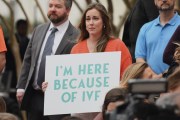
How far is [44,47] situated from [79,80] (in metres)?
0.91

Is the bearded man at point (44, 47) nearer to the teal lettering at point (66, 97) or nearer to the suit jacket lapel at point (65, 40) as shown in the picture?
the suit jacket lapel at point (65, 40)

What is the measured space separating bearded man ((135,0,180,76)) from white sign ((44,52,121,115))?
362 mm

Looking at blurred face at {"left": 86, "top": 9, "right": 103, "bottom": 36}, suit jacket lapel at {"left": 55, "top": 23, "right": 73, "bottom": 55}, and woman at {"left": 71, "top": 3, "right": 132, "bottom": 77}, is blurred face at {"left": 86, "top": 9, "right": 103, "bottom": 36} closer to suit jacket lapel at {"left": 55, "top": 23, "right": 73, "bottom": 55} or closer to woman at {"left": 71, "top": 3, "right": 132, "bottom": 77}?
woman at {"left": 71, "top": 3, "right": 132, "bottom": 77}

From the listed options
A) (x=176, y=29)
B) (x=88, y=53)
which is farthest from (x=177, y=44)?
(x=88, y=53)

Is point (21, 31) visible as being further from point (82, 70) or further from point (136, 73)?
point (136, 73)

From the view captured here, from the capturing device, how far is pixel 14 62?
61.6 ft

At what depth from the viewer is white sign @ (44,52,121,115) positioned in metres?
10.6

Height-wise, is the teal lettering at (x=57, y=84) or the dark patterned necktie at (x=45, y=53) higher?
the dark patterned necktie at (x=45, y=53)

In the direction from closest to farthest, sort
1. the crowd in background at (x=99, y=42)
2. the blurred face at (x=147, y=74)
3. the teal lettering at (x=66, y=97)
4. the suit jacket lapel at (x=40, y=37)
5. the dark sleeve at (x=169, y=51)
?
1. the blurred face at (x=147, y=74)
2. the dark sleeve at (x=169, y=51)
3. the crowd in background at (x=99, y=42)
4. the teal lettering at (x=66, y=97)
5. the suit jacket lapel at (x=40, y=37)

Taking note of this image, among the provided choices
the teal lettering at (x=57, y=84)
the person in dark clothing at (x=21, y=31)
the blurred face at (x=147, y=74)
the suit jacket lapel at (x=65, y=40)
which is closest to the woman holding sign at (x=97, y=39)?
the teal lettering at (x=57, y=84)

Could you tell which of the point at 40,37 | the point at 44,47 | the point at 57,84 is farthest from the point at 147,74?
the point at 40,37

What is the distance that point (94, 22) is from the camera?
429 inches

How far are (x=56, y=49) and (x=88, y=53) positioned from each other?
2.58ft

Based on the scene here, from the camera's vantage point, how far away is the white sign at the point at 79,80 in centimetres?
1061
